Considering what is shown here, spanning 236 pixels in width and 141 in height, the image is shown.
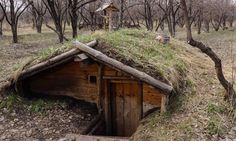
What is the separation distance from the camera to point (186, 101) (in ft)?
24.7

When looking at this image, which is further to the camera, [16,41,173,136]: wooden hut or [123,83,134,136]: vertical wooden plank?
[123,83,134,136]: vertical wooden plank

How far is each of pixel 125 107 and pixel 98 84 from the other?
33.8 inches

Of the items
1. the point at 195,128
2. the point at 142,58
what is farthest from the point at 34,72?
the point at 195,128

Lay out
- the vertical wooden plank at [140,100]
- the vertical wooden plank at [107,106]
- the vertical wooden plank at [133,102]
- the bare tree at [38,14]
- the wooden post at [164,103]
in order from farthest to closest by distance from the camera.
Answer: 1. the bare tree at [38,14]
2. the vertical wooden plank at [107,106]
3. the vertical wooden plank at [133,102]
4. the vertical wooden plank at [140,100]
5. the wooden post at [164,103]

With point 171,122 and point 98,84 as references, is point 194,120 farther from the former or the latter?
point 98,84

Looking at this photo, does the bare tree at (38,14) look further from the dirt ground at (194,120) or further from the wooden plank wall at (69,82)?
the dirt ground at (194,120)

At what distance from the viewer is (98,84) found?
8.04 metres

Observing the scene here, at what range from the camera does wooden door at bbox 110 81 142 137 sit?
7.88 m

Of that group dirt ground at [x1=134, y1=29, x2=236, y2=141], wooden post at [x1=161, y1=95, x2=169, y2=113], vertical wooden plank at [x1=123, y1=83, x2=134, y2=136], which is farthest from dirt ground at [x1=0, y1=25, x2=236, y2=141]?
vertical wooden plank at [x1=123, y1=83, x2=134, y2=136]

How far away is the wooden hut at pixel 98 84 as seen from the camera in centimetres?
750

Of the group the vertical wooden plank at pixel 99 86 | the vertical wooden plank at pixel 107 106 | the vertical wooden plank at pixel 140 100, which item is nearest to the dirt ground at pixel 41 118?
the vertical wooden plank at pixel 99 86

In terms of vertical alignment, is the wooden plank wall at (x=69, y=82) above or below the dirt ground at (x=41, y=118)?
above

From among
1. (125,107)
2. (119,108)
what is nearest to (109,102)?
(119,108)

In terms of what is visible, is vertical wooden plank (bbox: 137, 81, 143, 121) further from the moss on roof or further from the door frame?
the moss on roof
